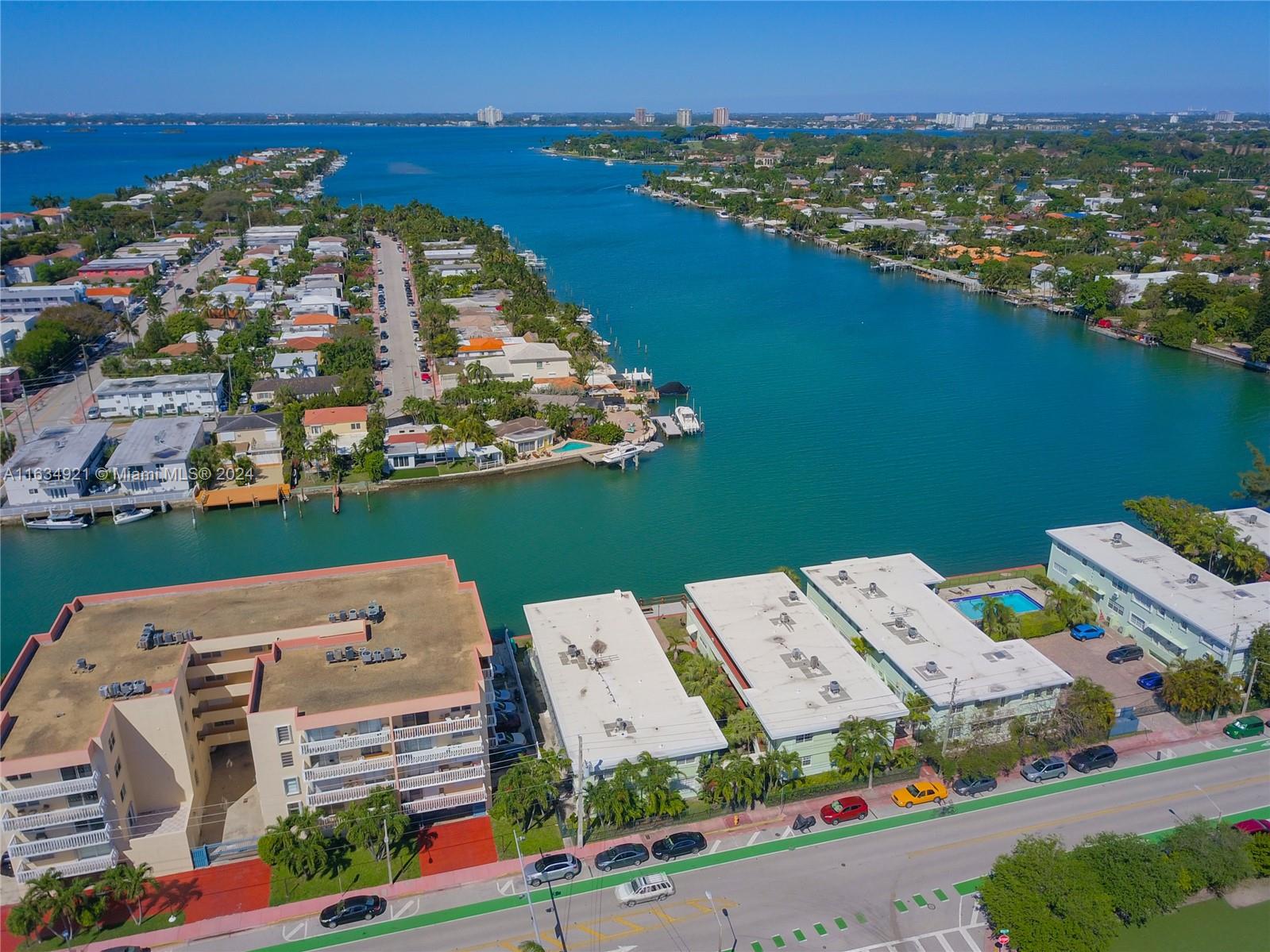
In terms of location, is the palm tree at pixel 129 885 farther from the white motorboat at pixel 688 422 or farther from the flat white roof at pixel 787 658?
the white motorboat at pixel 688 422

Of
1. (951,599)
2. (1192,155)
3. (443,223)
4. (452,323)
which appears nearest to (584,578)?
(951,599)

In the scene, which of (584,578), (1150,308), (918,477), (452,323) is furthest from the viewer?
(1150,308)

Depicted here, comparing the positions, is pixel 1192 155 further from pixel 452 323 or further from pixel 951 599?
pixel 951 599

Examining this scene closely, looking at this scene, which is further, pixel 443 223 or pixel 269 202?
pixel 269 202

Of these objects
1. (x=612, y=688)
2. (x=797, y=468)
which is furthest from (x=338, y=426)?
(x=612, y=688)

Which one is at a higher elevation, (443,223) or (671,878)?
(443,223)

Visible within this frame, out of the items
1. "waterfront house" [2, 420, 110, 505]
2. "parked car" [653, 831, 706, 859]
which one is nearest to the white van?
"parked car" [653, 831, 706, 859]
